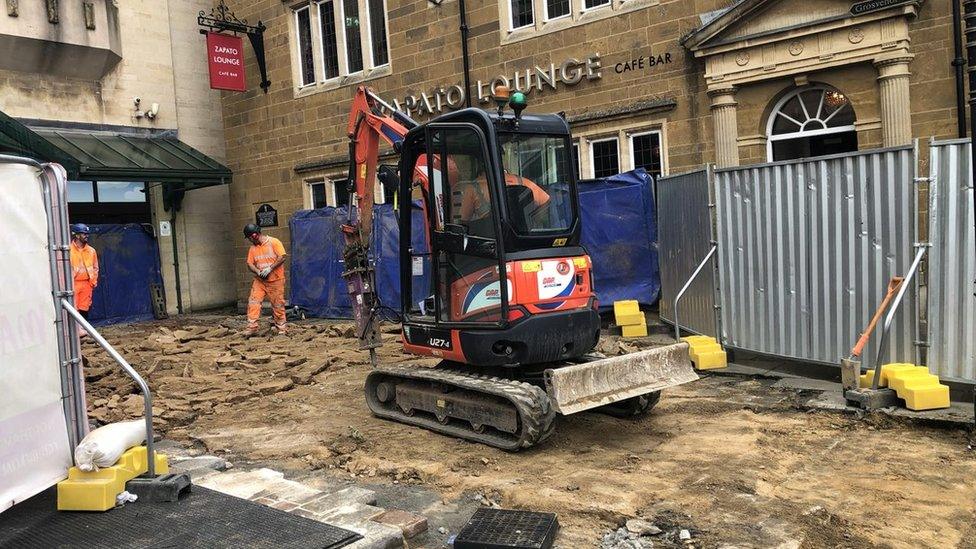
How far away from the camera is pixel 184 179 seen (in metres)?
17.7

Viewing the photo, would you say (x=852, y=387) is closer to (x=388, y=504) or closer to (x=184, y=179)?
(x=388, y=504)

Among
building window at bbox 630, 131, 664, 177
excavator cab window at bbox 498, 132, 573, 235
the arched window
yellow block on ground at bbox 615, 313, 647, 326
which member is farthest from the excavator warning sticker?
building window at bbox 630, 131, 664, 177

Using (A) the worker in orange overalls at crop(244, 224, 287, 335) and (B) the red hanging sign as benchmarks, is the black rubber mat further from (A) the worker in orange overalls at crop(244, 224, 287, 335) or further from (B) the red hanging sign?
(B) the red hanging sign

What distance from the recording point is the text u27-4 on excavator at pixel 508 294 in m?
6.20

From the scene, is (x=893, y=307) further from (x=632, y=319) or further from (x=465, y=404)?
(x=632, y=319)

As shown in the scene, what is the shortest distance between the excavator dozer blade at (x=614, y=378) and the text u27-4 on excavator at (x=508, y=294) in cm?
1

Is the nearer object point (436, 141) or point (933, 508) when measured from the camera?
point (933, 508)

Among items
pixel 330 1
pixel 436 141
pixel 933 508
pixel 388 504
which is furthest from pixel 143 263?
pixel 933 508

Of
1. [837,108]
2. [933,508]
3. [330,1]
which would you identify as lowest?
[933,508]

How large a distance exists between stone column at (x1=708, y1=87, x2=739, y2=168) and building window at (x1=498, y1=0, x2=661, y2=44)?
6.43ft

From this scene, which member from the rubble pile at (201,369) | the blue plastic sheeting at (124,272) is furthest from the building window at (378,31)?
the blue plastic sheeting at (124,272)

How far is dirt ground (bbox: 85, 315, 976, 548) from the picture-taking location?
4.54 metres

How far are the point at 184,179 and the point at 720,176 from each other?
13.0 meters

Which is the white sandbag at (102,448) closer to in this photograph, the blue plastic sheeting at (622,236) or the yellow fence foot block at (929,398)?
the yellow fence foot block at (929,398)
